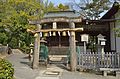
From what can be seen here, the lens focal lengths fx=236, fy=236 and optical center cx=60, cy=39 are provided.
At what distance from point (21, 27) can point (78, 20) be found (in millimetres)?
18919

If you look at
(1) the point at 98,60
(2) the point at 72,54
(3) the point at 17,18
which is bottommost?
(1) the point at 98,60

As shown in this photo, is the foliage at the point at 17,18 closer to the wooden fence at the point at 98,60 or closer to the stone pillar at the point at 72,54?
the stone pillar at the point at 72,54

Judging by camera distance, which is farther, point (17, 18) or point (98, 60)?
point (17, 18)

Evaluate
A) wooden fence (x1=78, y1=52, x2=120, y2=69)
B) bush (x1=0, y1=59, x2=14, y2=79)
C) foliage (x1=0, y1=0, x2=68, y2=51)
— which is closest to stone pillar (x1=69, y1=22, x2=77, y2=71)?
wooden fence (x1=78, y1=52, x2=120, y2=69)

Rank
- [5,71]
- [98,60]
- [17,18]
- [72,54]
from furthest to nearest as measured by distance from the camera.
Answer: [17,18], [72,54], [98,60], [5,71]

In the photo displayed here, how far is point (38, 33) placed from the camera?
16078 mm

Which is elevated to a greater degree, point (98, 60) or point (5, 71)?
point (5, 71)

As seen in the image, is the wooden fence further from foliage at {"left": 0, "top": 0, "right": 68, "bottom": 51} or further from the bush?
foliage at {"left": 0, "top": 0, "right": 68, "bottom": 51}

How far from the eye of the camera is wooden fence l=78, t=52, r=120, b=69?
1441 cm

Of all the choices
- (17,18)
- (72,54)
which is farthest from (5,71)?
(17,18)

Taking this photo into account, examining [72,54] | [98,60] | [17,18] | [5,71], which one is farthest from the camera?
[17,18]

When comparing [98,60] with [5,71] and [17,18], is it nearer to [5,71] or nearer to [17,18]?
[5,71]

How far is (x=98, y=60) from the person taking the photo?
14648 millimetres

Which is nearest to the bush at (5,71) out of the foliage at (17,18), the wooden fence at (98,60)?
the wooden fence at (98,60)
